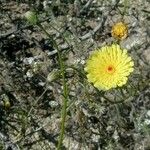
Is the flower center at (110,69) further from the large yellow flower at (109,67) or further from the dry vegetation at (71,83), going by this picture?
the dry vegetation at (71,83)

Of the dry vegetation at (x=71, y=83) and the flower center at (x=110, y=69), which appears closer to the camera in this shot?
the flower center at (x=110, y=69)

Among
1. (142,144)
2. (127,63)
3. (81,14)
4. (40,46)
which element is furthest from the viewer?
(81,14)

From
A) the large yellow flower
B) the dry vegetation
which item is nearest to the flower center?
the large yellow flower

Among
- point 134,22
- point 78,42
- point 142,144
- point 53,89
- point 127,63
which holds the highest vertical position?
point 134,22

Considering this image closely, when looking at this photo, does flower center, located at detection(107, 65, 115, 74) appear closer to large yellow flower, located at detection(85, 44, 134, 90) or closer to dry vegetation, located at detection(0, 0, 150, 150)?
large yellow flower, located at detection(85, 44, 134, 90)

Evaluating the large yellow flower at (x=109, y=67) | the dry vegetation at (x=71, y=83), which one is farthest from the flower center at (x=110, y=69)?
the dry vegetation at (x=71, y=83)

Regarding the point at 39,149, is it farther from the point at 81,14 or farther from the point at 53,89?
the point at 81,14

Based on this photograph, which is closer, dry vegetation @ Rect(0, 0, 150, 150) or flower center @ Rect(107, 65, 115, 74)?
flower center @ Rect(107, 65, 115, 74)

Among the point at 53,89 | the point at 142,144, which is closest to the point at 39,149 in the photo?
the point at 53,89
